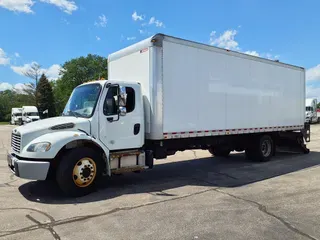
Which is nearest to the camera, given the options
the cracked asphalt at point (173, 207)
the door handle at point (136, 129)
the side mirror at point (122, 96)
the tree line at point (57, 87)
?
the cracked asphalt at point (173, 207)

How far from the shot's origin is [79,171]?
654 centimetres

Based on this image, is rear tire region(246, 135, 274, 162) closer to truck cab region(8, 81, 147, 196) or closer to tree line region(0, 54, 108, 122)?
truck cab region(8, 81, 147, 196)

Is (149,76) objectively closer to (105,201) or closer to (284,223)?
(105,201)

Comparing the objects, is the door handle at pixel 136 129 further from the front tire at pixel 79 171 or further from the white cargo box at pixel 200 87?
the front tire at pixel 79 171

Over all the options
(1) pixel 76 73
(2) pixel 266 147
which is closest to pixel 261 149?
(2) pixel 266 147

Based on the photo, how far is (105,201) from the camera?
6.25 m

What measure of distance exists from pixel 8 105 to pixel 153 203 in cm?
9708

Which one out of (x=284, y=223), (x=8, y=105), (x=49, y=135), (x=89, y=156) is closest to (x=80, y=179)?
(x=89, y=156)

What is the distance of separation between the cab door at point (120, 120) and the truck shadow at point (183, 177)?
1.08m

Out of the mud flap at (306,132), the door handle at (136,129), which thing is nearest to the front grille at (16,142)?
the door handle at (136,129)

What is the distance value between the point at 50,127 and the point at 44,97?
6432cm

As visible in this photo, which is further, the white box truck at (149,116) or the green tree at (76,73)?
the green tree at (76,73)

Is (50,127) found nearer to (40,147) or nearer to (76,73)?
(40,147)

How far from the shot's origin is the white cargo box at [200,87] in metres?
7.79
